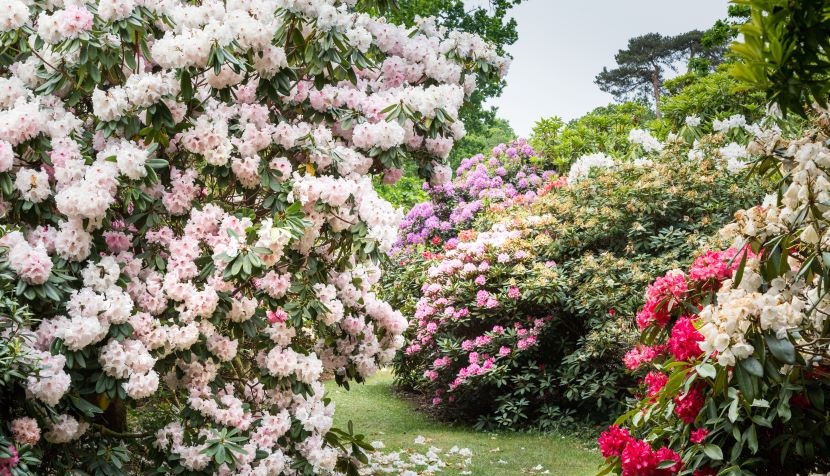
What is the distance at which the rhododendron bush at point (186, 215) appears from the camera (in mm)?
3570

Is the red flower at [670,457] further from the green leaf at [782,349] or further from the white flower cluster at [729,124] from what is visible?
the white flower cluster at [729,124]

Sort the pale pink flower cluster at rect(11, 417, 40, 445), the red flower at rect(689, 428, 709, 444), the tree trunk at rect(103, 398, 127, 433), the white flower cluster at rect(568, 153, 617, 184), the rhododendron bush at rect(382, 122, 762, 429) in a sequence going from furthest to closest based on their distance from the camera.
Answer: the white flower cluster at rect(568, 153, 617, 184)
the rhododendron bush at rect(382, 122, 762, 429)
the tree trunk at rect(103, 398, 127, 433)
the pale pink flower cluster at rect(11, 417, 40, 445)
the red flower at rect(689, 428, 709, 444)

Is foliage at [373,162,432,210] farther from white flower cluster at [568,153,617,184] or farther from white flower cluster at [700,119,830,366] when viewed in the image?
white flower cluster at [700,119,830,366]

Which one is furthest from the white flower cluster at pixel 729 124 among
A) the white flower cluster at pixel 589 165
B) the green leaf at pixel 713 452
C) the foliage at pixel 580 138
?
the green leaf at pixel 713 452

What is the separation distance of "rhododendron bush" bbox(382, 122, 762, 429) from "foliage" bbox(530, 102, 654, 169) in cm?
204

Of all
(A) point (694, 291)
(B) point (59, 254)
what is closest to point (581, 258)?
(A) point (694, 291)

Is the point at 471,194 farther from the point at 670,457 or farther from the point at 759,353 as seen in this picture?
the point at 759,353

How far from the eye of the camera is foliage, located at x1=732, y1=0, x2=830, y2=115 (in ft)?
5.92

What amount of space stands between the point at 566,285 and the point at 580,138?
420 centimetres

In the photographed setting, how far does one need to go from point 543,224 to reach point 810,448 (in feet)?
18.9

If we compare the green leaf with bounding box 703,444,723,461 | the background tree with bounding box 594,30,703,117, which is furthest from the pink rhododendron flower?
the background tree with bounding box 594,30,703,117

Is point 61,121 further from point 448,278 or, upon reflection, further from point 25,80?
point 448,278

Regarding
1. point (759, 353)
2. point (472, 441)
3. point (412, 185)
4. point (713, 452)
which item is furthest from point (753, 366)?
point (412, 185)

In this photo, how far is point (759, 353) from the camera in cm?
224
